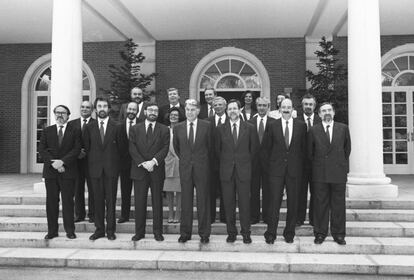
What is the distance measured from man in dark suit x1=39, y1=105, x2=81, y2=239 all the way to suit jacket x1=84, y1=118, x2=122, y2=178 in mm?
183

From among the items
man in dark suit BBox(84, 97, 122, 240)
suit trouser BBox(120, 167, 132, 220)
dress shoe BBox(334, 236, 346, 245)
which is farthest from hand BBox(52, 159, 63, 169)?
dress shoe BBox(334, 236, 346, 245)

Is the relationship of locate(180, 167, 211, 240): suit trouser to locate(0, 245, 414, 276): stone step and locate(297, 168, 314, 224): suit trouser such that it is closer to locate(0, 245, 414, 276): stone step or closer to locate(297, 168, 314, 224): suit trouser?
locate(0, 245, 414, 276): stone step

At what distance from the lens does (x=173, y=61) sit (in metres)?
13.4

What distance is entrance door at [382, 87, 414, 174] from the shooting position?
12.7 meters

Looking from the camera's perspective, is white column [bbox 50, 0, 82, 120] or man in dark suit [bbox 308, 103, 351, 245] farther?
white column [bbox 50, 0, 82, 120]

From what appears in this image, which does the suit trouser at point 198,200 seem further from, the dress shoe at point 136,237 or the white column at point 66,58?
the white column at point 66,58

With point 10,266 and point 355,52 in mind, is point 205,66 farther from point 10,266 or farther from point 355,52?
point 10,266

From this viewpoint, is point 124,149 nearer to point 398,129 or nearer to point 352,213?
point 352,213

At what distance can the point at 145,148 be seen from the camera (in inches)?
215

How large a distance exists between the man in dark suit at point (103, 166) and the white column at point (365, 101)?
Answer: 4136mm

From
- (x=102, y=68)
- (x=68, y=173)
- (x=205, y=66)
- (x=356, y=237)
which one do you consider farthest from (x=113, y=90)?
(x=356, y=237)

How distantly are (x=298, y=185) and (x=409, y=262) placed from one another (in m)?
1.59

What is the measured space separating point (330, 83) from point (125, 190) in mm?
7638

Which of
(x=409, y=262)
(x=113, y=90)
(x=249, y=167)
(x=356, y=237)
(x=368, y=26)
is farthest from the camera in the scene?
(x=113, y=90)
